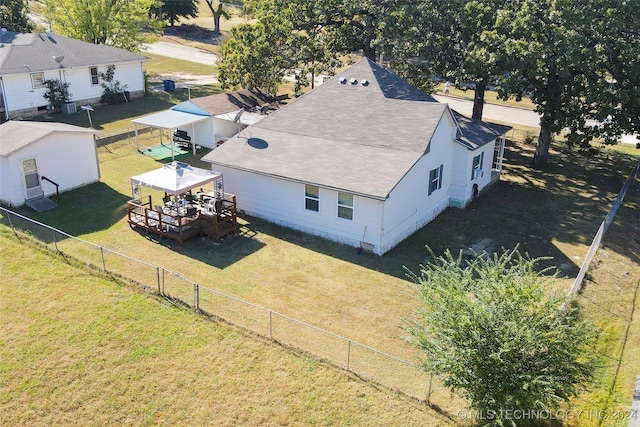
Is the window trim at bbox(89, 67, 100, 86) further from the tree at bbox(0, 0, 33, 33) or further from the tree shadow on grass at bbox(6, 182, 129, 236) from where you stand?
the tree shadow on grass at bbox(6, 182, 129, 236)

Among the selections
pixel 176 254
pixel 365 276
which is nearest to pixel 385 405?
pixel 365 276

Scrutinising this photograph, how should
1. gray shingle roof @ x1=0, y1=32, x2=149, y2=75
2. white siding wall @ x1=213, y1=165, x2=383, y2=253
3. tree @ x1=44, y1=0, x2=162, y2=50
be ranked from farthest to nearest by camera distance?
tree @ x1=44, y1=0, x2=162, y2=50, gray shingle roof @ x1=0, y1=32, x2=149, y2=75, white siding wall @ x1=213, y1=165, x2=383, y2=253

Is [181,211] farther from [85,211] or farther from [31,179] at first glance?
[31,179]

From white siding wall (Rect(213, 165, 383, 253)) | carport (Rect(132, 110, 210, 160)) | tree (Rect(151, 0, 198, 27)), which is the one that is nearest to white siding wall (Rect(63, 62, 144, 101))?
carport (Rect(132, 110, 210, 160))

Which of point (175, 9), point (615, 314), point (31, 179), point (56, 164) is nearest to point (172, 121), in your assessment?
point (56, 164)

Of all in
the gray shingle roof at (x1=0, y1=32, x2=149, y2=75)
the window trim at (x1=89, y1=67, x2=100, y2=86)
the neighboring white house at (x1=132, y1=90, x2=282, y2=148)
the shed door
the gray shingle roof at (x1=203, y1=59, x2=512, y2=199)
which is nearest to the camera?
the gray shingle roof at (x1=203, y1=59, x2=512, y2=199)
